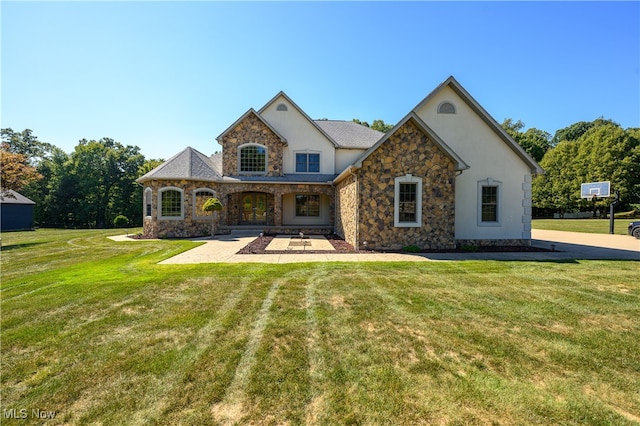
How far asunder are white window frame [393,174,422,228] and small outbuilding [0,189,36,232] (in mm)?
37767

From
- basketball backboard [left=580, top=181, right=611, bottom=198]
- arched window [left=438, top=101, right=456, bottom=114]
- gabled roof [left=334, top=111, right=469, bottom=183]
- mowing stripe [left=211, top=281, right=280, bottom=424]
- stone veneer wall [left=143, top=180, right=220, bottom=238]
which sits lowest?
mowing stripe [left=211, top=281, right=280, bottom=424]

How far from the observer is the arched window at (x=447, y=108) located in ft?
44.1

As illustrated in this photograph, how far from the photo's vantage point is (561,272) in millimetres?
8266

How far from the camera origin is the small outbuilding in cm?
2822

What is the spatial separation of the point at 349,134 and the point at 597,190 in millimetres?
23011

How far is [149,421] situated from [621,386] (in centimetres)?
510

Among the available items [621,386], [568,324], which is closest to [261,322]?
[621,386]

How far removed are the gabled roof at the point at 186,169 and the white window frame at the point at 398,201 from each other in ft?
40.5

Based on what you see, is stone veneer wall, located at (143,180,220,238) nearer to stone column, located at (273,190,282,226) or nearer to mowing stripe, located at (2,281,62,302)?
stone column, located at (273,190,282,226)

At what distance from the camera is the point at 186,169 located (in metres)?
17.7

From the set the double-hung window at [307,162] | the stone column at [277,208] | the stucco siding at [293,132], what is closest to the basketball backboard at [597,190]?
the stucco siding at [293,132]

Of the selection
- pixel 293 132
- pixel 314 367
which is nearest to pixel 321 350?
pixel 314 367
